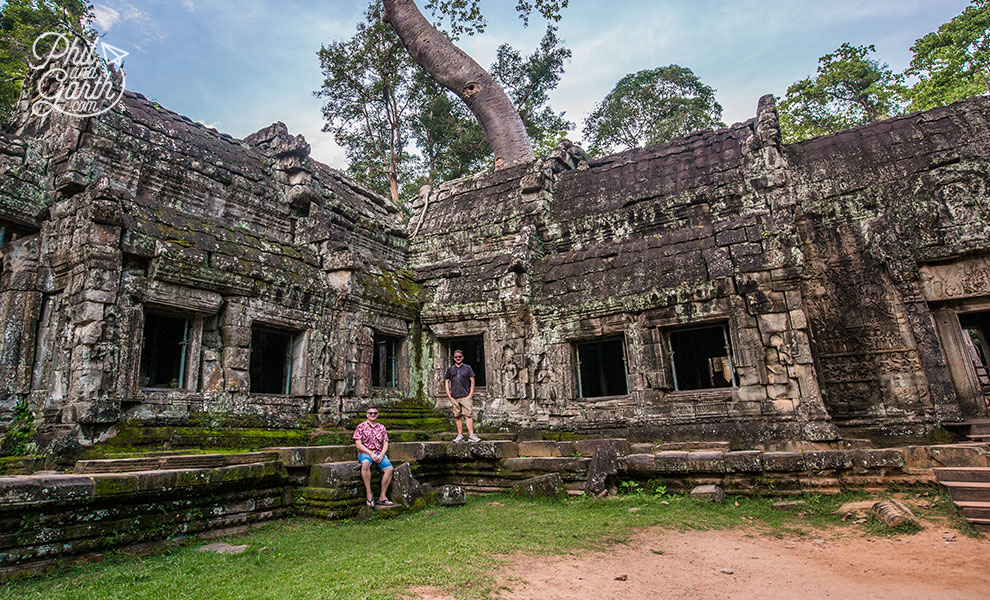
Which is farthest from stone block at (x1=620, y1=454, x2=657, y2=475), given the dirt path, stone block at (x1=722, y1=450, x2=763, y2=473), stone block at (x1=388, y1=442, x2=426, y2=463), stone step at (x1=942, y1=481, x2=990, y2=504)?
stone step at (x1=942, y1=481, x2=990, y2=504)

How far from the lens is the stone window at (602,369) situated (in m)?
11.3

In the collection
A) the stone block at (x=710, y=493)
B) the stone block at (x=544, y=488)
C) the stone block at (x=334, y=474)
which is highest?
the stone block at (x=334, y=474)

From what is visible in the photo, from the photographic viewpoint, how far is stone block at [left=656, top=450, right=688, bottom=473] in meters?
6.46

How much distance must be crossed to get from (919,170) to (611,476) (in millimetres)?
7761

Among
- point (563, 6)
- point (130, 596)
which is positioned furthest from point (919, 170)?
point (563, 6)

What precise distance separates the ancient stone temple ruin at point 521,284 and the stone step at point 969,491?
93.1 inches

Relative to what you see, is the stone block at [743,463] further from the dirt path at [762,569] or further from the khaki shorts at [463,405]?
the khaki shorts at [463,405]

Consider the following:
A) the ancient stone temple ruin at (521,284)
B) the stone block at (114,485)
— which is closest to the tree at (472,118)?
the ancient stone temple ruin at (521,284)

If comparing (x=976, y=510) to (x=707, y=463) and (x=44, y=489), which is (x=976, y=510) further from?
(x=44, y=489)

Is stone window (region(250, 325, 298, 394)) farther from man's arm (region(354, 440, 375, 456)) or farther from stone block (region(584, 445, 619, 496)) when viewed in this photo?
stone block (region(584, 445, 619, 496))

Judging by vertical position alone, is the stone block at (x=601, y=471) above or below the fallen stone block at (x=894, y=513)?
above

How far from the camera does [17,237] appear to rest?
746 centimetres

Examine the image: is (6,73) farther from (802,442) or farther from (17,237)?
(802,442)

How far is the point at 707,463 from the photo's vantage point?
6.36 meters
